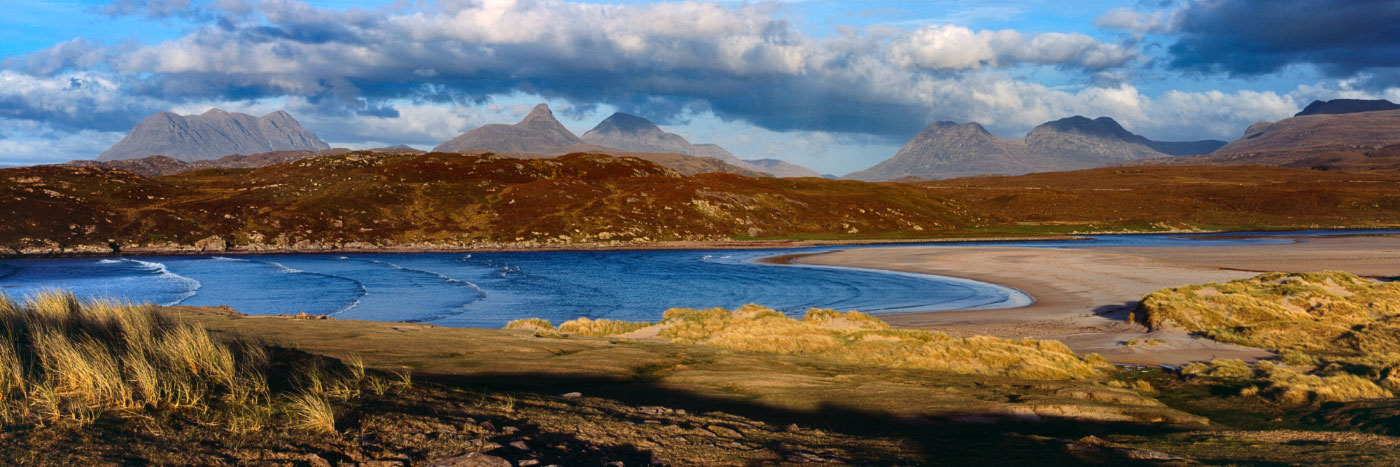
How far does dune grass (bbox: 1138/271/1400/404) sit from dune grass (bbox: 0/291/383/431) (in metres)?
17.2

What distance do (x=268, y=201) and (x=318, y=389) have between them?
13198 centimetres

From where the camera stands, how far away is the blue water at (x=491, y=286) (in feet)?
144

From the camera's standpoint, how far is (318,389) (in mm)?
8641

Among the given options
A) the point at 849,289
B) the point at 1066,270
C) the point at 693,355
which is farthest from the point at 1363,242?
the point at 693,355

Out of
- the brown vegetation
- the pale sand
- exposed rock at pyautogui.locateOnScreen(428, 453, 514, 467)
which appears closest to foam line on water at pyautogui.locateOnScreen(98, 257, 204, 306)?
the brown vegetation

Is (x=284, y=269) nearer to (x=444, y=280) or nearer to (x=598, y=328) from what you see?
(x=444, y=280)

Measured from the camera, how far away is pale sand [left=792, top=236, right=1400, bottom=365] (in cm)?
2537

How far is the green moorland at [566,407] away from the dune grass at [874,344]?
0.83 ft

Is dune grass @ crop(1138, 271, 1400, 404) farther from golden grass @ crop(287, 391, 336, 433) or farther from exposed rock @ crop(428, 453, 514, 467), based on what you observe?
golden grass @ crop(287, 391, 336, 433)

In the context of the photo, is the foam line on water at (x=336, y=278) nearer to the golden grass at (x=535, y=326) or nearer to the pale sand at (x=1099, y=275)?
the golden grass at (x=535, y=326)

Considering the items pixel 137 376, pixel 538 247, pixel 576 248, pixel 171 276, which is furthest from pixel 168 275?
pixel 137 376

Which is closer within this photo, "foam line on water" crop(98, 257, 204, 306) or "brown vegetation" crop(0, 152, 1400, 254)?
"foam line on water" crop(98, 257, 204, 306)

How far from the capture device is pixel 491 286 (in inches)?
2293

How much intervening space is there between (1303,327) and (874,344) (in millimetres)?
14953
